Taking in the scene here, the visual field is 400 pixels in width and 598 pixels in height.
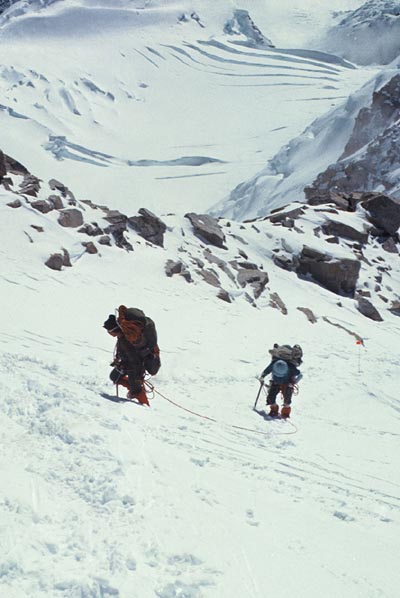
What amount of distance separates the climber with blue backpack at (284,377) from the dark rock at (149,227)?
11934 millimetres

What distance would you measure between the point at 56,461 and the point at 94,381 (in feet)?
10.8

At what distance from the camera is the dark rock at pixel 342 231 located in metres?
26.3

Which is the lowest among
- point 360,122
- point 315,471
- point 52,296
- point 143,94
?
point 315,471

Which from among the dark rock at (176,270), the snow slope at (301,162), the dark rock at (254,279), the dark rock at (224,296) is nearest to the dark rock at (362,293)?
the dark rock at (254,279)

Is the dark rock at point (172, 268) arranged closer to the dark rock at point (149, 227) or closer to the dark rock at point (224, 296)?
the dark rock at point (224, 296)

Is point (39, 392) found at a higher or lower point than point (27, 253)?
lower

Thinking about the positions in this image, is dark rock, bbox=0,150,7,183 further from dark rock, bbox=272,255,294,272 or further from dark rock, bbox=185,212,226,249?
dark rock, bbox=272,255,294,272

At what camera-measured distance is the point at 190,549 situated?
400 cm

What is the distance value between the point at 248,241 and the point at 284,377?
16058 millimetres

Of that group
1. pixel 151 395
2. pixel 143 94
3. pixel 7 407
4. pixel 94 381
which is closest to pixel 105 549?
pixel 7 407

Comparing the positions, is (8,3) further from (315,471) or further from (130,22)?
(315,471)

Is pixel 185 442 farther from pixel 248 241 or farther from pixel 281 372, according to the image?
pixel 248 241

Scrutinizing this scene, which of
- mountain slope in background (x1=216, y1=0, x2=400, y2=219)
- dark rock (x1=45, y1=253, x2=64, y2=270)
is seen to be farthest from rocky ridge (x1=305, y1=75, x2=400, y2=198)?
dark rock (x1=45, y1=253, x2=64, y2=270)

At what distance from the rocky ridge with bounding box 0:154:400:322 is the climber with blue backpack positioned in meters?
7.91
